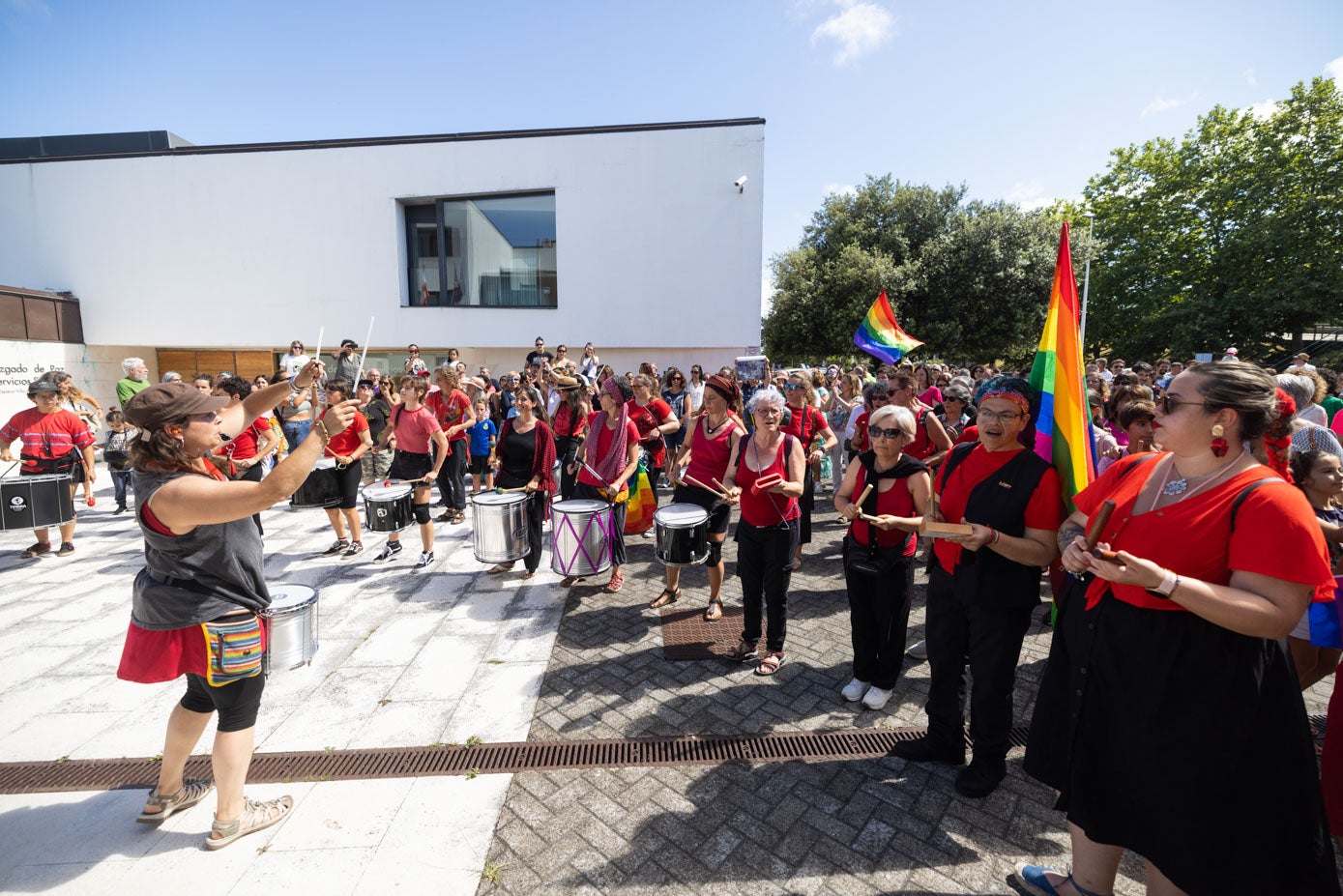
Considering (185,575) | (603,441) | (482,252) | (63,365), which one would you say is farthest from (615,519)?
(63,365)

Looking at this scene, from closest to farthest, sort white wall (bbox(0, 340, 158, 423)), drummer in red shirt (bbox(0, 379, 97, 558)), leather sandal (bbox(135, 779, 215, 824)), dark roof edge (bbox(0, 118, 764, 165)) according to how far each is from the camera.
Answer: leather sandal (bbox(135, 779, 215, 824))
drummer in red shirt (bbox(0, 379, 97, 558))
white wall (bbox(0, 340, 158, 423))
dark roof edge (bbox(0, 118, 764, 165))

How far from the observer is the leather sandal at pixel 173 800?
115 inches

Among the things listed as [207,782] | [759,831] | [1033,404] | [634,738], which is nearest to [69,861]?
[207,782]

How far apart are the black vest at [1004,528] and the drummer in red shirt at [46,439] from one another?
8.92 m

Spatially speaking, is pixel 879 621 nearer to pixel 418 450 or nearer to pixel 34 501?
pixel 418 450

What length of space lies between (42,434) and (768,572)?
26.9 feet

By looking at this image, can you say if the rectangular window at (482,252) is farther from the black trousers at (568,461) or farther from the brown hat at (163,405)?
the brown hat at (163,405)

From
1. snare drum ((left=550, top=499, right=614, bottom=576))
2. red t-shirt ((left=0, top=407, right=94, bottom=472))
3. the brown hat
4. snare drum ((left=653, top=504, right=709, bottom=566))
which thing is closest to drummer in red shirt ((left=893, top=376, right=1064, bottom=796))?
snare drum ((left=653, top=504, right=709, bottom=566))

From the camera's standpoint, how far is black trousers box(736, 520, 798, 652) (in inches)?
168

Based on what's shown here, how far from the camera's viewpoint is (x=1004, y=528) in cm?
283

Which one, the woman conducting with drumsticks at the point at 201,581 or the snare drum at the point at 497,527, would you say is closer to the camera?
the woman conducting with drumsticks at the point at 201,581

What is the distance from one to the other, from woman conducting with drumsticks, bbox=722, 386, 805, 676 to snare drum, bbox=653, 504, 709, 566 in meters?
0.49

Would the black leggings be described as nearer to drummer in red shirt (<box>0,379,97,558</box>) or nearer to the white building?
drummer in red shirt (<box>0,379,97,558</box>)

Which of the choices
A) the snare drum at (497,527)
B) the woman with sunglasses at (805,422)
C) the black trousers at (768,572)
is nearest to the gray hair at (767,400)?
the black trousers at (768,572)
